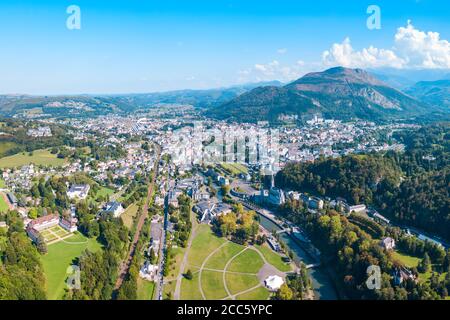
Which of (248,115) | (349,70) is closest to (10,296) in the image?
(248,115)

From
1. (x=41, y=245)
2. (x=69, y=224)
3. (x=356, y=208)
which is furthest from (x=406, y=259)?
(x=69, y=224)

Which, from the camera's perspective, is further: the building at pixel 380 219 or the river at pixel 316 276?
the building at pixel 380 219

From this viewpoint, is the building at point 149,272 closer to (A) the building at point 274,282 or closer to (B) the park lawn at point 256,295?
(B) the park lawn at point 256,295

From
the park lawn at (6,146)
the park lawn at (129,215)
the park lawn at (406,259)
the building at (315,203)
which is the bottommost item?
the park lawn at (406,259)

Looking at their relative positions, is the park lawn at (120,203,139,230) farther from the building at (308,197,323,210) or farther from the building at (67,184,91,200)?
the building at (308,197,323,210)

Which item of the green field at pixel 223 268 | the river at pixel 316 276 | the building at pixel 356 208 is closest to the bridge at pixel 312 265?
the river at pixel 316 276

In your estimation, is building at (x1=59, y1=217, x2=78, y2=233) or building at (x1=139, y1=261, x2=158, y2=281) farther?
building at (x1=59, y1=217, x2=78, y2=233)

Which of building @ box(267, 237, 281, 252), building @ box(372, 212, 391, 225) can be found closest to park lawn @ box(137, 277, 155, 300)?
building @ box(267, 237, 281, 252)
